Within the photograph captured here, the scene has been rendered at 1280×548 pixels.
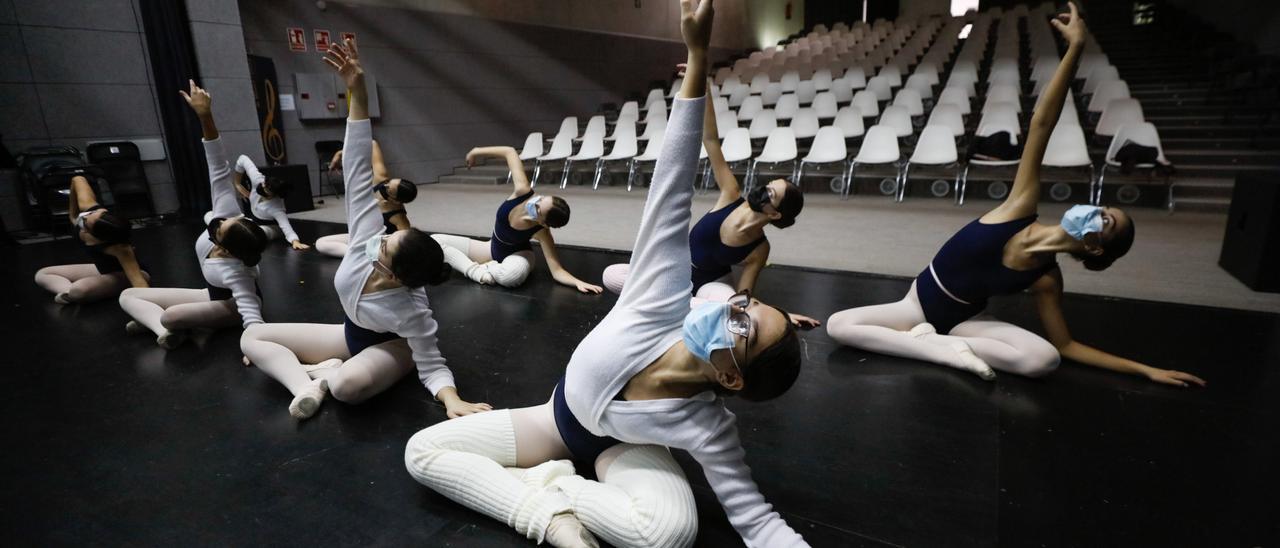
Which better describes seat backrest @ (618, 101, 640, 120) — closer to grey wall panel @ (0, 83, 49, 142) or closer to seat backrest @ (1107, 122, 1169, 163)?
seat backrest @ (1107, 122, 1169, 163)

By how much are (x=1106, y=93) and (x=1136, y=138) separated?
4.47 feet

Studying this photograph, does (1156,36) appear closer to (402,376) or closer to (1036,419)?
(1036,419)

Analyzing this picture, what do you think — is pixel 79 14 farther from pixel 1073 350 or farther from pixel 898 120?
pixel 1073 350

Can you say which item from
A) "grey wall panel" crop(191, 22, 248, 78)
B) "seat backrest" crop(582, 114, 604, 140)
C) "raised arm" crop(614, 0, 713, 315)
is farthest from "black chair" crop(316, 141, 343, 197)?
"raised arm" crop(614, 0, 713, 315)

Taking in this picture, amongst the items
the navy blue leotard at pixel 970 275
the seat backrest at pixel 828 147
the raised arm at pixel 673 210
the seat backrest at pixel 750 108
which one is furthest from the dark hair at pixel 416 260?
the seat backrest at pixel 750 108

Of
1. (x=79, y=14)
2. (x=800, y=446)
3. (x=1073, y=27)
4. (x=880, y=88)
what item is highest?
(x=79, y=14)

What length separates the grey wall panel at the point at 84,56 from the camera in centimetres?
580

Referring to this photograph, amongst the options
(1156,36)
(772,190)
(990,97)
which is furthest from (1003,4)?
(772,190)

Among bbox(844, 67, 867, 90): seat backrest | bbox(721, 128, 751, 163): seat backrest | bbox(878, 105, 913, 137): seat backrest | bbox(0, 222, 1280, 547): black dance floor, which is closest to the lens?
bbox(0, 222, 1280, 547): black dance floor

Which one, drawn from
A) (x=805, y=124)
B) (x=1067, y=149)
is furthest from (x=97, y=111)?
(x=1067, y=149)

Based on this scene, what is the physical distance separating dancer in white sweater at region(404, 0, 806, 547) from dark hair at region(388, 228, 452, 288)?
1.97 ft

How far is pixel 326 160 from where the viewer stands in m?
7.97

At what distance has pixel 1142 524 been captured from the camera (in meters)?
1.42

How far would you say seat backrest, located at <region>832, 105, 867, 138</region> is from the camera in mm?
6699
